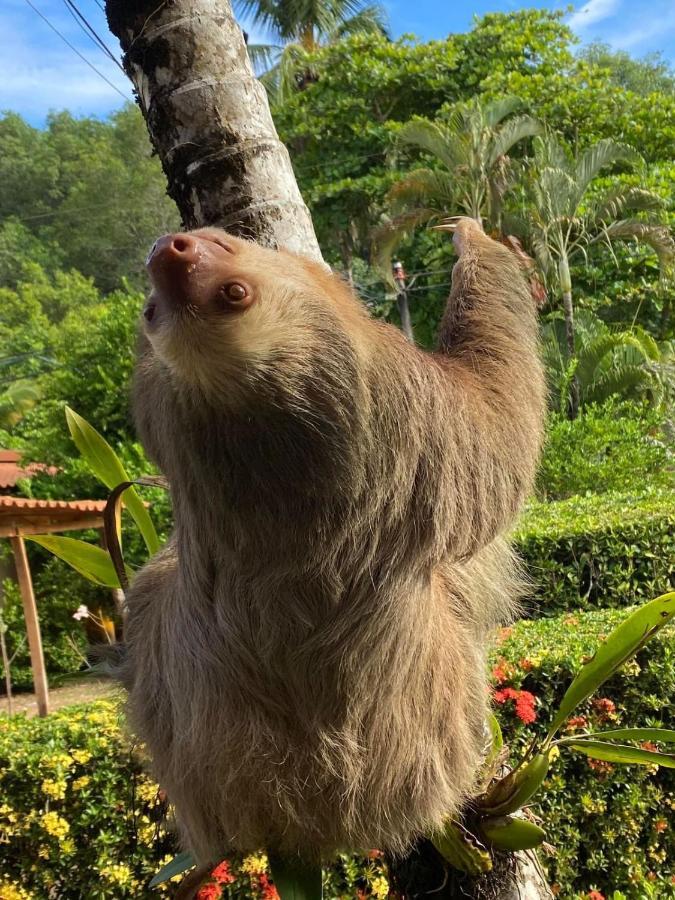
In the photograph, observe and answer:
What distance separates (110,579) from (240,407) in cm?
132

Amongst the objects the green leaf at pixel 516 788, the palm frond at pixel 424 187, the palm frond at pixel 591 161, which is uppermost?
the palm frond at pixel 424 187

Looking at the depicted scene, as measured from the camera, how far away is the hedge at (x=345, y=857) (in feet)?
10.7

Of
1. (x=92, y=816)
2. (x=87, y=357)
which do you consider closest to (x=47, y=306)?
(x=87, y=357)

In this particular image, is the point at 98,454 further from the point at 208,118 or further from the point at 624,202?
the point at 624,202

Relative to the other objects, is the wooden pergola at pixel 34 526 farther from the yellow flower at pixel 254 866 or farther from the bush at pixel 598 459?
the bush at pixel 598 459

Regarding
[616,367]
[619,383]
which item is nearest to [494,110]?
[616,367]

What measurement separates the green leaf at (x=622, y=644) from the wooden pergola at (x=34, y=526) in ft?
24.2

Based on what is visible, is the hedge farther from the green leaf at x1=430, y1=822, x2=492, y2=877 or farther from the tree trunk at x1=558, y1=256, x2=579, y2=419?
the tree trunk at x1=558, y1=256, x2=579, y2=419

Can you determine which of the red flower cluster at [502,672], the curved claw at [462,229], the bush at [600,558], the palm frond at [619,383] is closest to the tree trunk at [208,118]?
the curved claw at [462,229]

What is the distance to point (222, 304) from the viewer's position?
1.14 meters

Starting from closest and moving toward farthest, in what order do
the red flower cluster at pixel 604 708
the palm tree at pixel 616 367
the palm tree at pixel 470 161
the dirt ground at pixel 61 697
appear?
the red flower cluster at pixel 604 708, the dirt ground at pixel 61 697, the palm tree at pixel 616 367, the palm tree at pixel 470 161

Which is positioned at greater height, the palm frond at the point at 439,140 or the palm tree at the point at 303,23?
the palm tree at the point at 303,23

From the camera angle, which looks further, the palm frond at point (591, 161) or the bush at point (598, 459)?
the palm frond at point (591, 161)

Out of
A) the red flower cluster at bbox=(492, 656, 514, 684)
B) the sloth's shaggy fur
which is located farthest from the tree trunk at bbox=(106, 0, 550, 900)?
the red flower cluster at bbox=(492, 656, 514, 684)
